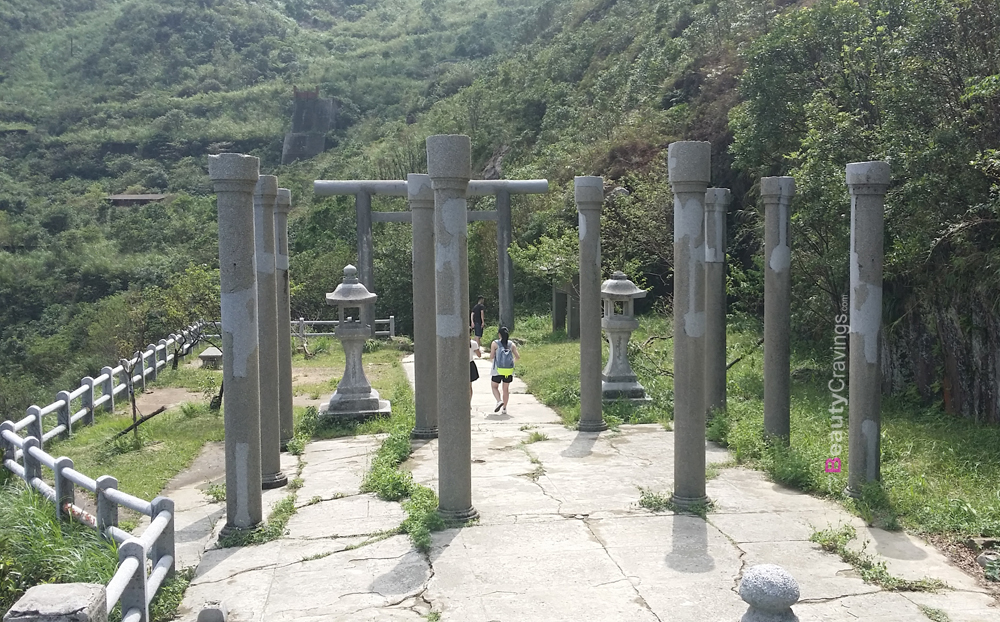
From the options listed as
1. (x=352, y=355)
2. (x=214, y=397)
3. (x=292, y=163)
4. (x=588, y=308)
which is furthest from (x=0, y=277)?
(x=588, y=308)

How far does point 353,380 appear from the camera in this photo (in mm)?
12383

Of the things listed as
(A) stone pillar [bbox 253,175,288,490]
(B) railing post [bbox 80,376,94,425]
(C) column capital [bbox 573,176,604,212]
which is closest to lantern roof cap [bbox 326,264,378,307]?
(C) column capital [bbox 573,176,604,212]

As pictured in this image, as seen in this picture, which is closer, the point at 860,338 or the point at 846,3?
the point at 860,338

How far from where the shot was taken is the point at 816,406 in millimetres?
11688

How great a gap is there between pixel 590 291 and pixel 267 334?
414 cm

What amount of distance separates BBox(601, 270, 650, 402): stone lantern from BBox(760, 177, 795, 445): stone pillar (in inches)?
132

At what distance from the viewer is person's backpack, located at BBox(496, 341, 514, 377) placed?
12555mm

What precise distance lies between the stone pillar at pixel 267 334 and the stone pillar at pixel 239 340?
1.20 meters

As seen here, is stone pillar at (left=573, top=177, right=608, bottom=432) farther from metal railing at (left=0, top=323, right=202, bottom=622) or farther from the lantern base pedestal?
metal railing at (left=0, top=323, right=202, bottom=622)

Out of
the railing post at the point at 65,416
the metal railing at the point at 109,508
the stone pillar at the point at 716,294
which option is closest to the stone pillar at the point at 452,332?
the metal railing at the point at 109,508

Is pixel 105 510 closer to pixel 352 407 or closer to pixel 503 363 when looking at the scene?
pixel 352 407

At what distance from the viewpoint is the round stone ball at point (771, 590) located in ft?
12.6

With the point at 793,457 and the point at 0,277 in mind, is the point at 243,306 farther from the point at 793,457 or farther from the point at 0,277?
the point at 0,277

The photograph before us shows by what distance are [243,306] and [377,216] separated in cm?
1548
